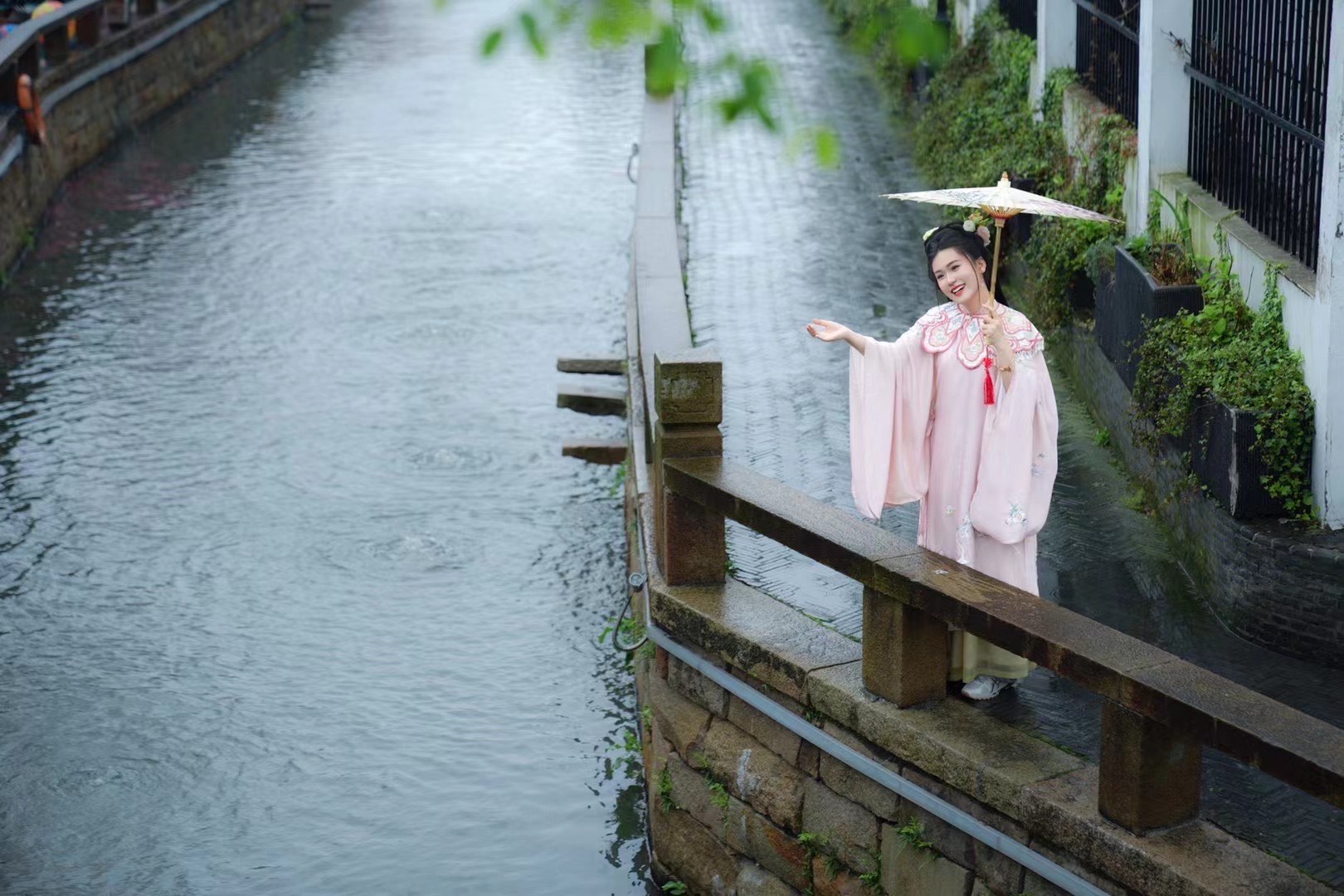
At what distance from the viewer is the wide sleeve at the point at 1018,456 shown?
235 inches

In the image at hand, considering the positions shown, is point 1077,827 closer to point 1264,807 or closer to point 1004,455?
point 1264,807

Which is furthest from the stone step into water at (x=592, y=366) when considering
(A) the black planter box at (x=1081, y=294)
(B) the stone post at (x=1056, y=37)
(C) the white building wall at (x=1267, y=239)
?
(B) the stone post at (x=1056, y=37)

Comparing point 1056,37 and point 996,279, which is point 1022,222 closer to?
point 1056,37

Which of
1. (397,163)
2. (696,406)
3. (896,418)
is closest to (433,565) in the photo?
(696,406)

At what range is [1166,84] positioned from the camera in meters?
9.73

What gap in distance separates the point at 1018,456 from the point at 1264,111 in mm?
3146

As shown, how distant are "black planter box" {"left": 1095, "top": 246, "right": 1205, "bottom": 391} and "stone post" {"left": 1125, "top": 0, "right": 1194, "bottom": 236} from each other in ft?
2.94

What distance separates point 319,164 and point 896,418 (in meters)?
16.9

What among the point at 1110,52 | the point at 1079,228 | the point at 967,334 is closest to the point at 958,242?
the point at 967,334

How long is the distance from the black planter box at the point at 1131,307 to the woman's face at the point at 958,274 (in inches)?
106

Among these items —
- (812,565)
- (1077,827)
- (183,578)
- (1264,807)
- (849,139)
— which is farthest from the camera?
(849,139)

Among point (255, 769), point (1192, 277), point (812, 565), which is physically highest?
point (1192, 277)

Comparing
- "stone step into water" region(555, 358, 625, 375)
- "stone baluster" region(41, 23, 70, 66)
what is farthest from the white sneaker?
"stone baluster" region(41, 23, 70, 66)

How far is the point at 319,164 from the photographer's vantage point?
2195cm
